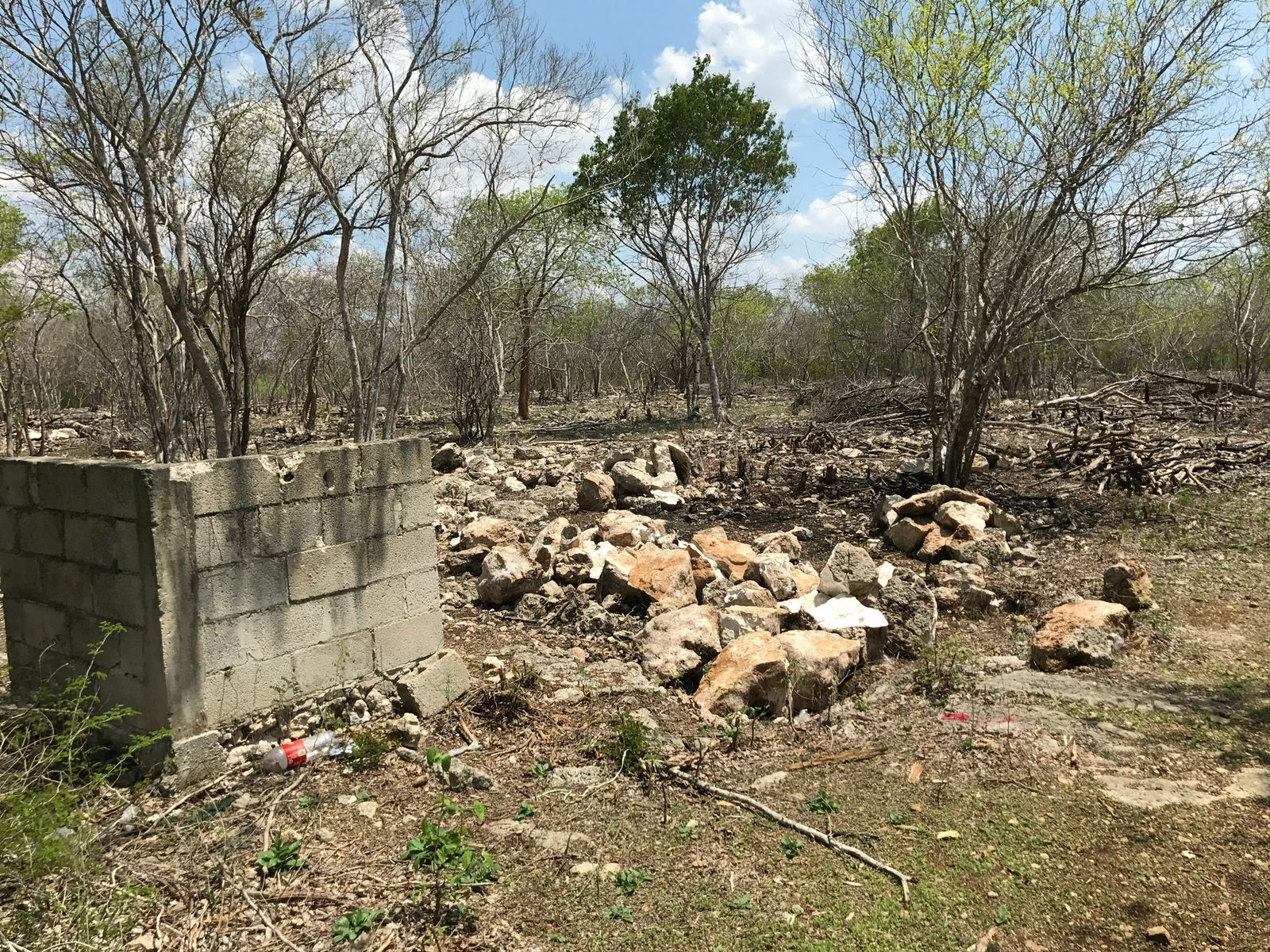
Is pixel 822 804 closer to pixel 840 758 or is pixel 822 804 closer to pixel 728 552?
pixel 840 758

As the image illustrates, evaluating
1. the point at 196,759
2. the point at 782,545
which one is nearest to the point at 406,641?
the point at 196,759

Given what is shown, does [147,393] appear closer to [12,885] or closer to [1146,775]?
[12,885]

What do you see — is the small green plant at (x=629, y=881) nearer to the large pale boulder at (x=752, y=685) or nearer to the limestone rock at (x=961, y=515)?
the large pale boulder at (x=752, y=685)

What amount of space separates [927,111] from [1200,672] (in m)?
6.96

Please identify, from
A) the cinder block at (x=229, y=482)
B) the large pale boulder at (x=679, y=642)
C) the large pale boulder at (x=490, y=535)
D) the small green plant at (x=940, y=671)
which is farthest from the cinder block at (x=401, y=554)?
the small green plant at (x=940, y=671)

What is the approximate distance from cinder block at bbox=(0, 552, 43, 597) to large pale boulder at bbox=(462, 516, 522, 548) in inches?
151

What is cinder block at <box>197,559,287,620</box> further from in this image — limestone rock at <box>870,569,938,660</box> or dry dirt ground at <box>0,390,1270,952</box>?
limestone rock at <box>870,569,938,660</box>

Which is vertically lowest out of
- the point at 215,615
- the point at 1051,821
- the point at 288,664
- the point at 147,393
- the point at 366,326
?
the point at 1051,821

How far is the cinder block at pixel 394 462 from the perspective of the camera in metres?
5.12

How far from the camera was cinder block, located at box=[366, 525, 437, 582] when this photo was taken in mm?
5148

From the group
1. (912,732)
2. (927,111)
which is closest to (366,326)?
(927,111)

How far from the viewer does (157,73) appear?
9297 mm

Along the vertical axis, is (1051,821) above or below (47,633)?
below

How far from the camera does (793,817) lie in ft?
12.9
